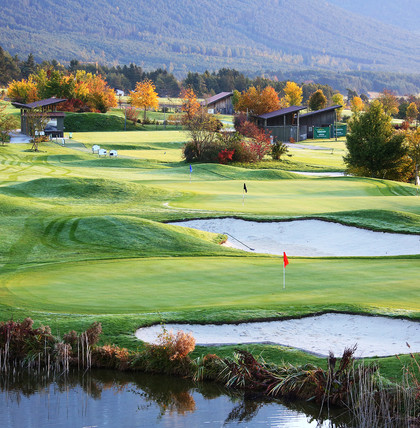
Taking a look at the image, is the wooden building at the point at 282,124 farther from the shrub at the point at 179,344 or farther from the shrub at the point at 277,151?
the shrub at the point at 179,344

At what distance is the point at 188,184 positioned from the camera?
4878 cm

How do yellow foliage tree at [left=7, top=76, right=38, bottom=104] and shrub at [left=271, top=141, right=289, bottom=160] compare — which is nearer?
shrub at [left=271, top=141, right=289, bottom=160]

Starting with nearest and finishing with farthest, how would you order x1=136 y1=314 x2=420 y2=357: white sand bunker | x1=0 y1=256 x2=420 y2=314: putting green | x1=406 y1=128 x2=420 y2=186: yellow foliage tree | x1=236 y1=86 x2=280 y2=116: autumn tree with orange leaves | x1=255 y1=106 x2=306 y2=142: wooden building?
x1=136 y1=314 x2=420 y2=357: white sand bunker
x1=0 y1=256 x2=420 y2=314: putting green
x1=406 y1=128 x2=420 y2=186: yellow foliage tree
x1=255 y1=106 x2=306 y2=142: wooden building
x1=236 y1=86 x2=280 y2=116: autumn tree with orange leaves

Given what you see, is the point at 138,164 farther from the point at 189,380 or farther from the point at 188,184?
the point at 189,380

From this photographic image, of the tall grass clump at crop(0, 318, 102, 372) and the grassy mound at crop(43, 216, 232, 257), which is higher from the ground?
the grassy mound at crop(43, 216, 232, 257)

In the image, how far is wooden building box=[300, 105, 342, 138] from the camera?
107500 millimetres

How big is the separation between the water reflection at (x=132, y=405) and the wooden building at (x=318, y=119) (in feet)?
315

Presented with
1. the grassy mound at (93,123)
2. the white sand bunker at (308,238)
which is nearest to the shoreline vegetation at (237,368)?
the white sand bunker at (308,238)

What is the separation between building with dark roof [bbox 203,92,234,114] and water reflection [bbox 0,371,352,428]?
139 metres

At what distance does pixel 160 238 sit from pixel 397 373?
1511 centimetres

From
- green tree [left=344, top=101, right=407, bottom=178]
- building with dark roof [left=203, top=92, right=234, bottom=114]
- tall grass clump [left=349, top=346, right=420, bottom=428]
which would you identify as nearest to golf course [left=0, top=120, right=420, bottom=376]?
tall grass clump [left=349, top=346, right=420, bottom=428]

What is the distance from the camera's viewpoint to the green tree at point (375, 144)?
192ft

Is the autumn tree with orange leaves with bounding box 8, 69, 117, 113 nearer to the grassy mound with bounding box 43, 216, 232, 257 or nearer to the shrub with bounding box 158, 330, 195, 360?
the grassy mound with bounding box 43, 216, 232, 257

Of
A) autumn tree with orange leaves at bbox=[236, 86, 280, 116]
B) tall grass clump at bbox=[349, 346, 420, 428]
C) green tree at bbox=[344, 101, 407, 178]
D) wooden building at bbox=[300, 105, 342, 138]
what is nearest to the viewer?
tall grass clump at bbox=[349, 346, 420, 428]
